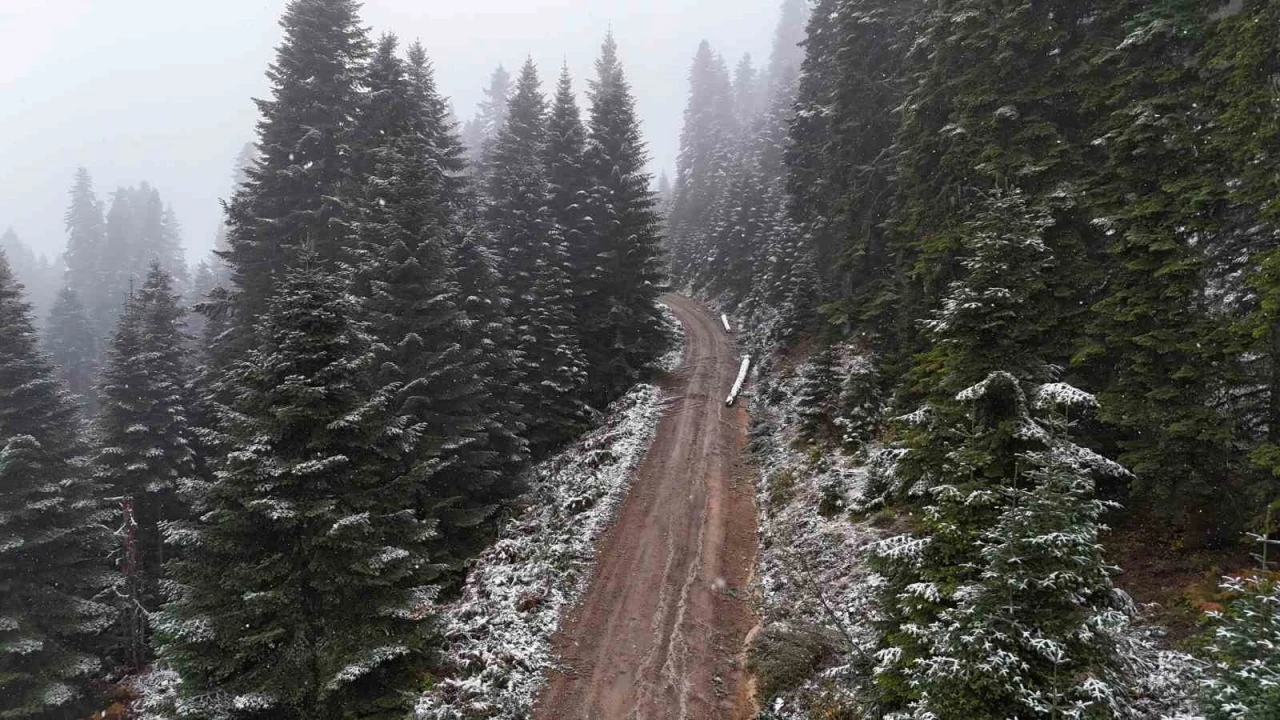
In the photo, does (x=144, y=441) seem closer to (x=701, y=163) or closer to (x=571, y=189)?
(x=571, y=189)

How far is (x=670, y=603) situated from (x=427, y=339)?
11.7 metres

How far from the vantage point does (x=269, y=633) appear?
444 inches

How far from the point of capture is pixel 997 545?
6.96 m

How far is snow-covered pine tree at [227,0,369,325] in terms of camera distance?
23688mm

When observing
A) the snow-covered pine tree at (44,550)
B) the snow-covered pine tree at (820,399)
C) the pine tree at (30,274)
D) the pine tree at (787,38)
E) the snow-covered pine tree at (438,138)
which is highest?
the pine tree at (787,38)

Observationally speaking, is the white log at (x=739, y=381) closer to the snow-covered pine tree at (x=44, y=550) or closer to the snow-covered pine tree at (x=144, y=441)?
the snow-covered pine tree at (x=144, y=441)

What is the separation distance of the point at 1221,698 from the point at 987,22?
1794 centimetres

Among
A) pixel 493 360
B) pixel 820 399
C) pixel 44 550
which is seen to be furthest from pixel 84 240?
pixel 820 399

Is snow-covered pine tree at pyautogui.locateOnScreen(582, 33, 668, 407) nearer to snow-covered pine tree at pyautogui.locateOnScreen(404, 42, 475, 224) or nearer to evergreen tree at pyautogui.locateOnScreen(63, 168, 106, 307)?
snow-covered pine tree at pyautogui.locateOnScreen(404, 42, 475, 224)

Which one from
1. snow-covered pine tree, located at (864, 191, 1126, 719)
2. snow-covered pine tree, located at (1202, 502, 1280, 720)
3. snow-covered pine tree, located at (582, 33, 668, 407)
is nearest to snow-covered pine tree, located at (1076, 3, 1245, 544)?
snow-covered pine tree, located at (864, 191, 1126, 719)

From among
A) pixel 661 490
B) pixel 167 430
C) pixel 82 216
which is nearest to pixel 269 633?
pixel 661 490

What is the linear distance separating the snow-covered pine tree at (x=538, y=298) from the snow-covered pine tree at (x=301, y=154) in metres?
6.89

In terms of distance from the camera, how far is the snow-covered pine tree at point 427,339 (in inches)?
750

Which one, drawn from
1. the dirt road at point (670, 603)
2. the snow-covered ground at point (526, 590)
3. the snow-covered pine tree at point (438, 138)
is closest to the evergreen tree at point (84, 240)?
the snow-covered pine tree at point (438, 138)
